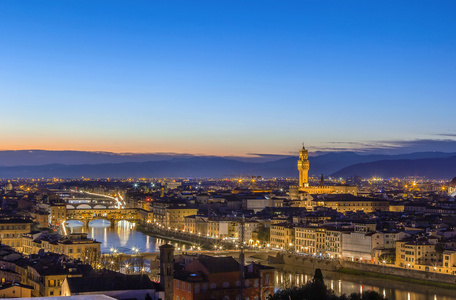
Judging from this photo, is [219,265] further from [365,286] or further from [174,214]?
[174,214]

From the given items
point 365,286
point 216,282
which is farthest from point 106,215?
point 216,282

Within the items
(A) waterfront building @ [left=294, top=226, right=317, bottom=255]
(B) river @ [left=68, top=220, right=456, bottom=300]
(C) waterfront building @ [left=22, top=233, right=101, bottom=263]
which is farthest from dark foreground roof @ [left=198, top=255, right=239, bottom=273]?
(A) waterfront building @ [left=294, top=226, right=317, bottom=255]

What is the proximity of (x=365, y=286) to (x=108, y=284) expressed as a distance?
10.7 m

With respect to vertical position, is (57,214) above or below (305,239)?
below

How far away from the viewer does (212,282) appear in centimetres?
1518

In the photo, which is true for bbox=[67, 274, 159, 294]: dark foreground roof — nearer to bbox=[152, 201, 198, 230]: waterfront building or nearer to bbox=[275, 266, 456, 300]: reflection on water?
bbox=[275, 266, 456, 300]: reflection on water

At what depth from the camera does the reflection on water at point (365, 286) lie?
20422 millimetres

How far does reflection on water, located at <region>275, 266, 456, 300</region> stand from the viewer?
2042 centimetres

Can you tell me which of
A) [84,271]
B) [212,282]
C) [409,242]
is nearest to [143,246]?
[409,242]

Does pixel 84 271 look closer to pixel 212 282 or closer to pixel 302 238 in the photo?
pixel 212 282

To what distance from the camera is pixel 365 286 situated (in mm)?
22062

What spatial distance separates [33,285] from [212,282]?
182 inches

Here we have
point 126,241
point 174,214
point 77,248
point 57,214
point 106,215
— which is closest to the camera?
point 77,248

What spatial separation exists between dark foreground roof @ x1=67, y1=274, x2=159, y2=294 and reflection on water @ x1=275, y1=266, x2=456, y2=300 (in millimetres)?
6904
